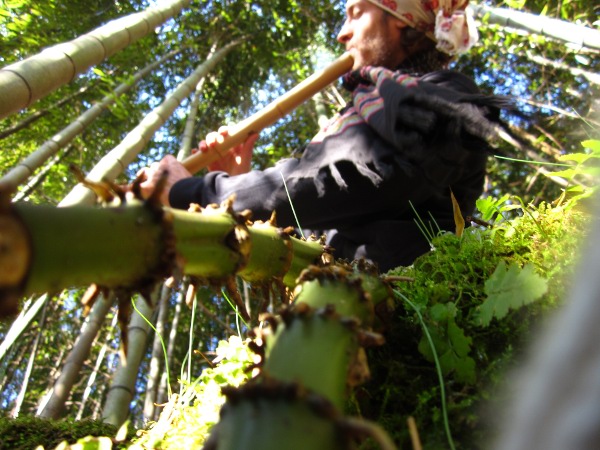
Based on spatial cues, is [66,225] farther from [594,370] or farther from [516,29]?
[516,29]

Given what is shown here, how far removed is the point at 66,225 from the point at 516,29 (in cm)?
467

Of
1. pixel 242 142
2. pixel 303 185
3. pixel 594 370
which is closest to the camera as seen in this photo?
pixel 594 370

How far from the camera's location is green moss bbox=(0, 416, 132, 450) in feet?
3.10

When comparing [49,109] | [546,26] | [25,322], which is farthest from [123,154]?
[546,26]

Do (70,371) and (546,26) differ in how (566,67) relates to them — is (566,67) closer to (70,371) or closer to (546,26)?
(546,26)

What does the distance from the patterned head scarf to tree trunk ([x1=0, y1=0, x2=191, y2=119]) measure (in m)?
1.20

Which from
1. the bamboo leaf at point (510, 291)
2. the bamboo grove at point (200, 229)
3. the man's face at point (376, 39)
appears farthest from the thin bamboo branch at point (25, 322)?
the man's face at point (376, 39)

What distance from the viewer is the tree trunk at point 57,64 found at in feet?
4.96

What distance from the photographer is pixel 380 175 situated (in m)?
1.38

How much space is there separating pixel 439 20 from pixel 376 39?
0.27 metres

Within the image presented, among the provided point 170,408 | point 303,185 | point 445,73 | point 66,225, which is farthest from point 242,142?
point 66,225

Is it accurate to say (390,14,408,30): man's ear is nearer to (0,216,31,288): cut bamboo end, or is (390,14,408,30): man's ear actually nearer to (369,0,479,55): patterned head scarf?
(369,0,479,55): patterned head scarf

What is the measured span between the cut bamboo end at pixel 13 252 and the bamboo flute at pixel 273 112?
1.93m

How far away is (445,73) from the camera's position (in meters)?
1.57
